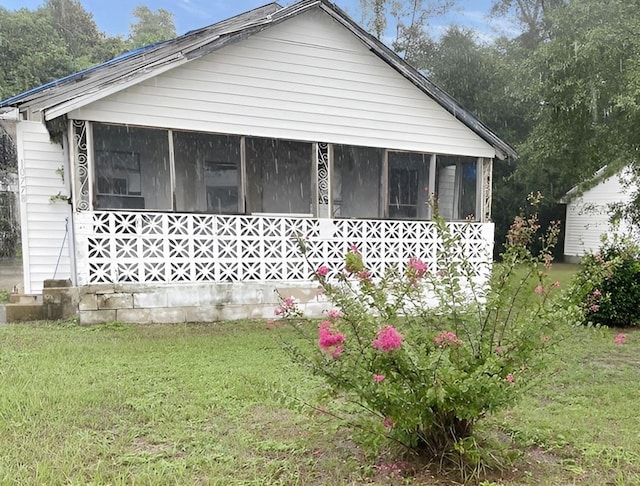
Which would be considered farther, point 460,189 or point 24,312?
point 460,189

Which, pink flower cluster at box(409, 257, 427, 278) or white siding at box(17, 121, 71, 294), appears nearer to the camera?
pink flower cluster at box(409, 257, 427, 278)

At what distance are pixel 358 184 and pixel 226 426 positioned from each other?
814 cm

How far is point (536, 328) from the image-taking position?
2736 millimetres

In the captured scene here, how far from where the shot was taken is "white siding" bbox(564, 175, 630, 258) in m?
21.1

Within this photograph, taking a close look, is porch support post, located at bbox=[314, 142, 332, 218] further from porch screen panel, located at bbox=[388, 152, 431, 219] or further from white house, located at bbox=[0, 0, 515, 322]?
porch screen panel, located at bbox=[388, 152, 431, 219]

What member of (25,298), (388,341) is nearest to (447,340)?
(388,341)

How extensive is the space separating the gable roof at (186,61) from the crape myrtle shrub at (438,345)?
5284 mm

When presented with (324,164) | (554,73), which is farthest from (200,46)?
(554,73)

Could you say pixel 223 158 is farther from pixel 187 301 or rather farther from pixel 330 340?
pixel 330 340

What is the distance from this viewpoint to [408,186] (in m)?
11.3

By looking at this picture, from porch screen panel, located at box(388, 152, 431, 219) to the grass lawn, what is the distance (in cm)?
611

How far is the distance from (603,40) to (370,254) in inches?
247

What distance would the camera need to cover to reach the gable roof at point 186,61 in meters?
6.56

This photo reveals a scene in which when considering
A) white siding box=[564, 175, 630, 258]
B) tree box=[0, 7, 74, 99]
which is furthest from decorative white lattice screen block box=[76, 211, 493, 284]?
tree box=[0, 7, 74, 99]
